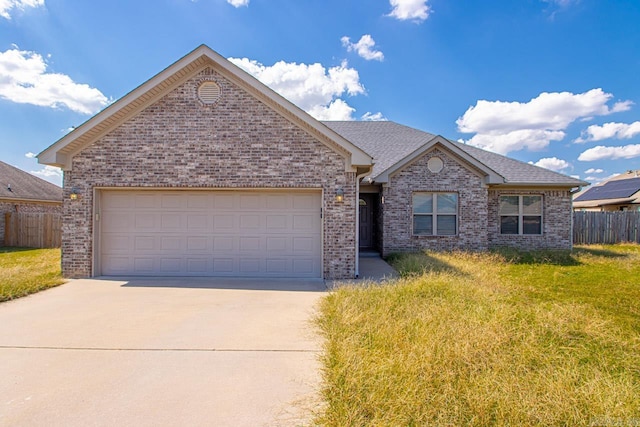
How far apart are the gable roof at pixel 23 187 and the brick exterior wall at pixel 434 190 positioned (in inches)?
744

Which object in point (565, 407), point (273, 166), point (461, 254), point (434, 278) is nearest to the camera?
point (565, 407)

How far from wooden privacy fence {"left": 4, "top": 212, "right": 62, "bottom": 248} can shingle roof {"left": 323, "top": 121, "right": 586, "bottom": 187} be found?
1417 cm

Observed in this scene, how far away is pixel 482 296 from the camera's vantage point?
638 cm

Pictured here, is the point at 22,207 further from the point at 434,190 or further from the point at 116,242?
the point at 434,190

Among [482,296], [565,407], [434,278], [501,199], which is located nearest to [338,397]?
[565,407]

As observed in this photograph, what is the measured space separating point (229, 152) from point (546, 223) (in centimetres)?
1262

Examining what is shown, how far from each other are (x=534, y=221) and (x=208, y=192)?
12609 mm

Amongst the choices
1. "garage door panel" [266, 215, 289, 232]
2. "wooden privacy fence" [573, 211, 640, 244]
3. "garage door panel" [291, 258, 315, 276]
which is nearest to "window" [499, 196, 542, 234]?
"wooden privacy fence" [573, 211, 640, 244]

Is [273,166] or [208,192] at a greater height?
[273,166]

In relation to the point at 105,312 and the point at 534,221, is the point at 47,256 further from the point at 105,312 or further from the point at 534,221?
the point at 534,221

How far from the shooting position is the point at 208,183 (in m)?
8.89

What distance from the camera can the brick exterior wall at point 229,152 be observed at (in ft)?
29.1

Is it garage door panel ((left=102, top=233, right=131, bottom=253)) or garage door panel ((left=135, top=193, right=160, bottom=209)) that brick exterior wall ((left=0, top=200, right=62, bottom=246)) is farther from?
garage door panel ((left=135, top=193, right=160, bottom=209))

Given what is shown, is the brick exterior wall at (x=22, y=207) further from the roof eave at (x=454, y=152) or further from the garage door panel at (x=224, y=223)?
the roof eave at (x=454, y=152)
